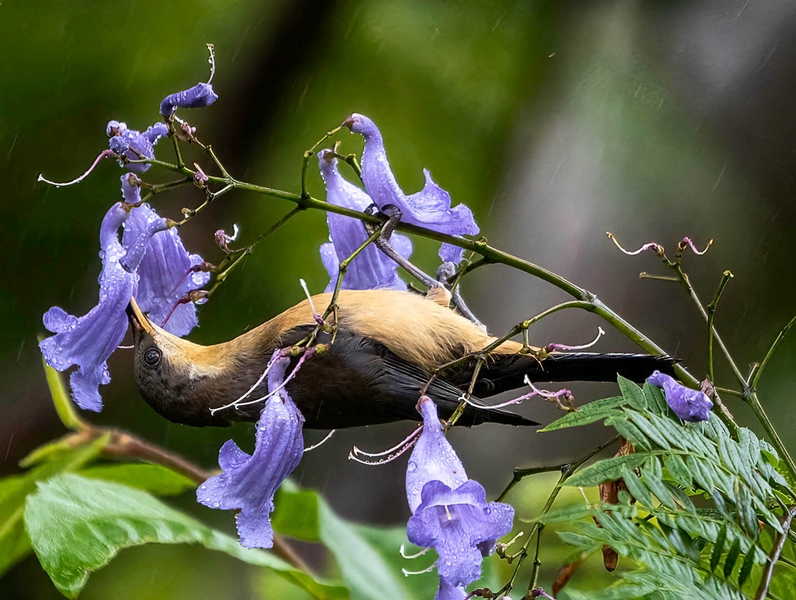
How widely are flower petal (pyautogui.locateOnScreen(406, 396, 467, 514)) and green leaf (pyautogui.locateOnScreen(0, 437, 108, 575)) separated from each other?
0.47 meters

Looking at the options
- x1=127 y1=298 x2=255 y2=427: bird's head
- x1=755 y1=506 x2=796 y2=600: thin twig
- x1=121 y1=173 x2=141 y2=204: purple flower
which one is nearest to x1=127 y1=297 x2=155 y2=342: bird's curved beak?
x1=127 y1=298 x2=255 y2=427: bird's head

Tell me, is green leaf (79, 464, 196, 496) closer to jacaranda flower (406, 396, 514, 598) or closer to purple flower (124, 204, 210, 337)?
purple flower (124, 204, 210, 337)

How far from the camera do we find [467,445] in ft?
4.73

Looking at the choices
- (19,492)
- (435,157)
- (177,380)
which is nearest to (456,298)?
(177,380)

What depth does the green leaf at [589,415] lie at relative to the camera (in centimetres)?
45

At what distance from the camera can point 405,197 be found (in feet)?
2.05

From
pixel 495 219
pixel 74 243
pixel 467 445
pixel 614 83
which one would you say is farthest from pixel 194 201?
pixel 614 83

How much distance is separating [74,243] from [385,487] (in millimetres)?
693

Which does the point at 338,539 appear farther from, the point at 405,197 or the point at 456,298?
the point at 405,197

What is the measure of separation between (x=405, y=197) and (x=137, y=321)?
0.96 feet

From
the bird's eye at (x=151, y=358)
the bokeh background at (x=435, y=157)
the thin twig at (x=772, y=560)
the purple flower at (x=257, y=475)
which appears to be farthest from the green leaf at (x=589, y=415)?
the bokeh background at (x=435, y=157)

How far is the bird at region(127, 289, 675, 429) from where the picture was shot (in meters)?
0.71

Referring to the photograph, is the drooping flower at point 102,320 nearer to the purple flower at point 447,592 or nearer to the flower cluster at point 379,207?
the flower cluster at point 379,207

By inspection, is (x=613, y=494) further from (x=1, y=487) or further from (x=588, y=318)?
(x=588, y=318)
